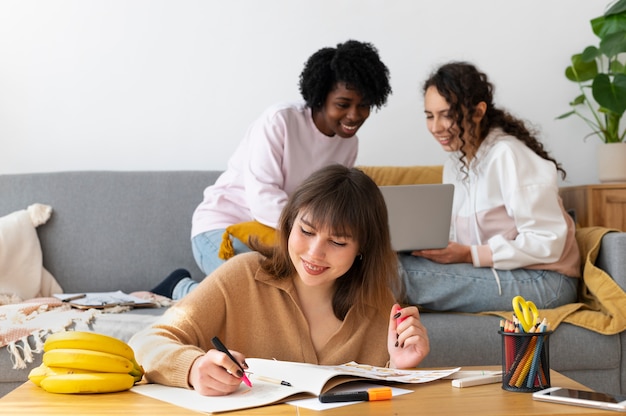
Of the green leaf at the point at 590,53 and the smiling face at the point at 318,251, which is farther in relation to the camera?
the green leaf at the point at 590,53

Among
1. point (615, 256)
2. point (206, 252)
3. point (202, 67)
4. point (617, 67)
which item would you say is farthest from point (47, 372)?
point (617, 67)

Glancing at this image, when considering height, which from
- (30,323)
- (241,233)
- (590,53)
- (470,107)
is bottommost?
(30,323)

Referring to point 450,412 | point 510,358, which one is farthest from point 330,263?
point 450,412

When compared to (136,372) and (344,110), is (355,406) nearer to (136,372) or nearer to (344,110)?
(136,372)

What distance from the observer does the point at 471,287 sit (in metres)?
2.54

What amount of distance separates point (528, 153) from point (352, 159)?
0.63m

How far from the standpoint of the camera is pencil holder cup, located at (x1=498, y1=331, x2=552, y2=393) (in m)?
1.23

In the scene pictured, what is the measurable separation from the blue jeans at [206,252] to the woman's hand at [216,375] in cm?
146

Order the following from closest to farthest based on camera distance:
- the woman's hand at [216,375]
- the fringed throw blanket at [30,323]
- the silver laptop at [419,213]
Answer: the woman's hand at [216,375] < the fringed throw blanket at [30,323] < the silver laptop at [419,213]

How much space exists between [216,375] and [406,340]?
431 millimetres

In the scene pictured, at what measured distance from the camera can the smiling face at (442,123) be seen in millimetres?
2787

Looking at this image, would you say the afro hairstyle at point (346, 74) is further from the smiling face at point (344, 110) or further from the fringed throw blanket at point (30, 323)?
the fringed throw blanket at point (30, 323)

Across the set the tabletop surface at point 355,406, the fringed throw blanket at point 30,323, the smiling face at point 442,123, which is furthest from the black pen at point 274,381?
the smiling face at point 442,123

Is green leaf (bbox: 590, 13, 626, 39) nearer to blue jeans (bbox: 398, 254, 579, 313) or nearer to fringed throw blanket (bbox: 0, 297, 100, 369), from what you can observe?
blue jeans (bbox: 398, 254, 579, 313)
